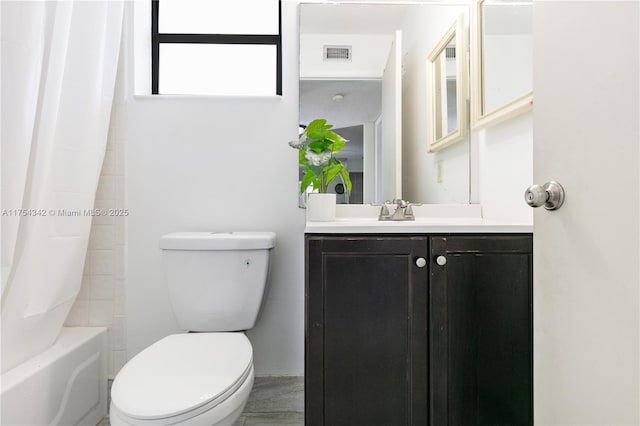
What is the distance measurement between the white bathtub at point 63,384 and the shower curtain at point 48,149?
7 centimetres

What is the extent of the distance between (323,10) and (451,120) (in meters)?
0.76

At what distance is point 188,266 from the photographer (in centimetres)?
142

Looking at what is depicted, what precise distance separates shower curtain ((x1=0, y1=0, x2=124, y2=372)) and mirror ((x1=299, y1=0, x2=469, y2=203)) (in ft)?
2.74

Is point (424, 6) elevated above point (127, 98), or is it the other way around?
point (424, 6)

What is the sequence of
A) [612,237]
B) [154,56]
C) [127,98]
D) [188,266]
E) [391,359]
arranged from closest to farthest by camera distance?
[612,237] < [391,359] < [188,266] < [127,98] < [154,56]

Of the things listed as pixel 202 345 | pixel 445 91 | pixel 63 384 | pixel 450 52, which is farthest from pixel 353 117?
pixel 63 384

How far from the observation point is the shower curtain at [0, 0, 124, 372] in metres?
1.05

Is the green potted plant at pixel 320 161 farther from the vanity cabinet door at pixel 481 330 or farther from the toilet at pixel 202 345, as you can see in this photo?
the vanity cabinet door at pixel 481 330

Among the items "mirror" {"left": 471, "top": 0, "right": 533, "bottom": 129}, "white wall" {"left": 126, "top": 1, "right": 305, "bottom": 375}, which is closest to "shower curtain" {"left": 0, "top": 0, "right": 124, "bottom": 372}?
"white wall" {"left": 126, "top": 1, "right": 305, "bottom": 375}

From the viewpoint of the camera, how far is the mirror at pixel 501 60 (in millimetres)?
1340

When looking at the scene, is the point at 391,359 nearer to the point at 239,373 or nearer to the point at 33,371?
the point at 239,373

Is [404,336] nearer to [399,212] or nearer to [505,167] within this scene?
[399,212]

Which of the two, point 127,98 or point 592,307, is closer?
point 592,307

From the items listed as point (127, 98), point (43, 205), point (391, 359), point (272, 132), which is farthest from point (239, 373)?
point (127, 98)
